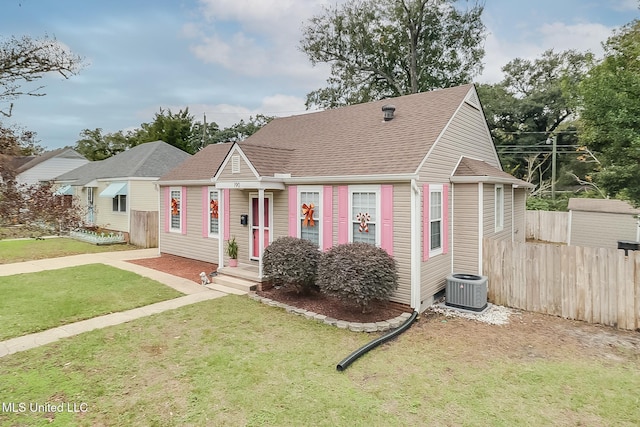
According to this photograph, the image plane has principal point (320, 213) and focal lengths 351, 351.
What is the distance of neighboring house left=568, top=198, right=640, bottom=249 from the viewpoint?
52.4 ft

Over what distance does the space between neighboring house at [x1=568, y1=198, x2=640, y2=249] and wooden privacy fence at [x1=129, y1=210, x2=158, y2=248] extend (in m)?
20.8

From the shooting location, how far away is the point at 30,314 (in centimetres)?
745

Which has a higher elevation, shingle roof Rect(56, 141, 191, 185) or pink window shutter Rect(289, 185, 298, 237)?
shingle roof Rect(56, 141, 191, 185)

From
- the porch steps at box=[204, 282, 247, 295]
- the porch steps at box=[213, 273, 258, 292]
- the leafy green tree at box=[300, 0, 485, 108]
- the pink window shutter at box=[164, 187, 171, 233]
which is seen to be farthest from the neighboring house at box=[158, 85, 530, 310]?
the leafy green tree at box=[300, 0, 485, 108]

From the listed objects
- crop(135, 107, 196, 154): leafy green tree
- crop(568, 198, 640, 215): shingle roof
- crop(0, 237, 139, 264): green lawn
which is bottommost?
crop(0, 237, 139, 264): green lawn

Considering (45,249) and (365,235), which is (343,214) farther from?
(45,249)

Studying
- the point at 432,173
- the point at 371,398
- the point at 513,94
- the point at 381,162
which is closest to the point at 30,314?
the point at 371,398

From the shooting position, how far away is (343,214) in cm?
889

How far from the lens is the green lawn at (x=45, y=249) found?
14.4 meters

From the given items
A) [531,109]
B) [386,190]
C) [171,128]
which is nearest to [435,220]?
[386,190]

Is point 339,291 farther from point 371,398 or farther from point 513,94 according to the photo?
point 513,94

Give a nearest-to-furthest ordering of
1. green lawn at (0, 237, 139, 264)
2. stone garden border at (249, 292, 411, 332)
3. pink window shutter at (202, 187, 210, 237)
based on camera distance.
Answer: stone garden border at (249, 292, 411, 332)
pink window shutter at (202, 187, 210, 237)
green lawn at (0, 237, 139, 264)

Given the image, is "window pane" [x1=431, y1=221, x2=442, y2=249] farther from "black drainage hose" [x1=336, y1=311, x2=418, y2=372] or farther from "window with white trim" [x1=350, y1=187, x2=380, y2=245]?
"black drainage hose" [x1=336, y1=311, x2=418, y2=372]

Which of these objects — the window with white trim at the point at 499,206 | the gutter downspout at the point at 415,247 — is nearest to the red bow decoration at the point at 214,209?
the gutter downspout at the point at 415,247
